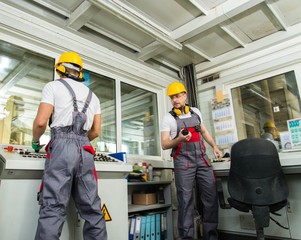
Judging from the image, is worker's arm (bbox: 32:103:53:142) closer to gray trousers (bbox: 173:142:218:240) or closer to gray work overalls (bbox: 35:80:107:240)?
gray work overalls (bbox: 35:80:107:240)

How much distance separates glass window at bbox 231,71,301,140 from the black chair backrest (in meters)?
1.39

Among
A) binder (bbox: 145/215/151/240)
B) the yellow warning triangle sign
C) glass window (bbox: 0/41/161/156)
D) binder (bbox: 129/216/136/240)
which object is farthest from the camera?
binder (bbox: 145/215/151/240)

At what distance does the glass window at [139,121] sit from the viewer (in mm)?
3172

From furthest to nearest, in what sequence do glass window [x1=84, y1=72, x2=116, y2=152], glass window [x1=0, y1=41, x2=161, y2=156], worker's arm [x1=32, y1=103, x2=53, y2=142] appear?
glass window [x1=84, y1=72, x2=116, y2=152] < glass window [x1=0, y1=41, x2=161, y2=156] < worker's arm [x1=32, y1=103, x2=53, y2=142]

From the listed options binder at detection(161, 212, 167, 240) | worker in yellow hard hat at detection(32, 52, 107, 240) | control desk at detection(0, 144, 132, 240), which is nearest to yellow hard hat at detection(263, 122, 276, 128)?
binder at detection(161, 212, 167, 240)

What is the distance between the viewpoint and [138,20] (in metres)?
2.40

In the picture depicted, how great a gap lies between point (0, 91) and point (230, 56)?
293 cm

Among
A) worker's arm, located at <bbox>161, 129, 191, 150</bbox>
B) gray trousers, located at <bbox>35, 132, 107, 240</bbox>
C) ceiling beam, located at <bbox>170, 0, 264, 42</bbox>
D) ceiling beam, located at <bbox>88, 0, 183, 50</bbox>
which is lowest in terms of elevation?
gray trousers, located at <bbox>35, 132, 107, 240</bbox>

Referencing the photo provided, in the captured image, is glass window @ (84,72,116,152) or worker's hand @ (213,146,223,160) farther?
glass window @ (84,72,116,152)

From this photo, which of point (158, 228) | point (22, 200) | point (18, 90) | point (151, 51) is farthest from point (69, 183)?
point (151, 51)

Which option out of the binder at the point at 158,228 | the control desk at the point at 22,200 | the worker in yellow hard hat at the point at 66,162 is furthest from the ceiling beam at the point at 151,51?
the binder at the point at 158,228

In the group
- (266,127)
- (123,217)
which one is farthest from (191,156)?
(266,127)

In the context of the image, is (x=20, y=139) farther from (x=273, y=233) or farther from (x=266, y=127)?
(x=266, y=127)

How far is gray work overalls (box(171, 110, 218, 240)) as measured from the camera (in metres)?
2.04
